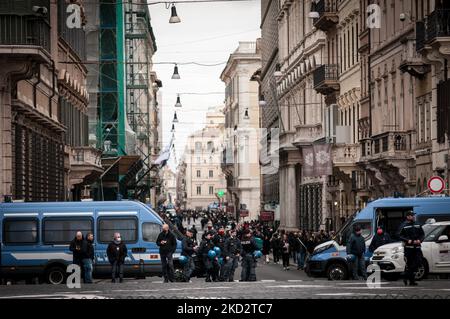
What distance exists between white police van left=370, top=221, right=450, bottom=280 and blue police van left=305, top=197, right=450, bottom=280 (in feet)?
11.1

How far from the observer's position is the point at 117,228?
40344 mm

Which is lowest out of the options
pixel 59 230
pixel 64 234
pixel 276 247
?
pixel 276 247

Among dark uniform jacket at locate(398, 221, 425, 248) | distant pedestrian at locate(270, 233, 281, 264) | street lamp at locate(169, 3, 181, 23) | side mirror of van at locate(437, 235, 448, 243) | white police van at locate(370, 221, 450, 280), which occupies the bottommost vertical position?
distant pedestrian at locate(270, 233, 281, 264)

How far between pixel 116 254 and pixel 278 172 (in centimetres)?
6395

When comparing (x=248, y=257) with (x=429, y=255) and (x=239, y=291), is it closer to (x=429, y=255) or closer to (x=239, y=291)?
(x=429, y=255)

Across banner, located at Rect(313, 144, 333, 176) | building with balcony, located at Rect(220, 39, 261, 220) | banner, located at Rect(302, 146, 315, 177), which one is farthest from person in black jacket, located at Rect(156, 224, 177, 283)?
building with balcony, located at Rect(220, 39, 261, 220)

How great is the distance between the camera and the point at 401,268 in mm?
34656

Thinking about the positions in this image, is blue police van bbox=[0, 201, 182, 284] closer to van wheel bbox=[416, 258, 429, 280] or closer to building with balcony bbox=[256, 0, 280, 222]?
van wheel bbox=[416, 258, 429, 280]

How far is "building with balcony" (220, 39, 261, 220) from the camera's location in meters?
158

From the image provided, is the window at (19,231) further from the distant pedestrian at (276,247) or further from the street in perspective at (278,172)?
the distant pedestrian at (276,247)

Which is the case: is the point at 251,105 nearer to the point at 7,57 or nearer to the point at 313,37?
the point at 313,37

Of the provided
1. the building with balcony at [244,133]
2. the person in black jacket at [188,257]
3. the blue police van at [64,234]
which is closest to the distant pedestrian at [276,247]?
the blue police van at [64,234]

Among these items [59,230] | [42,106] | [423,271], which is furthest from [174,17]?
[423,271]
